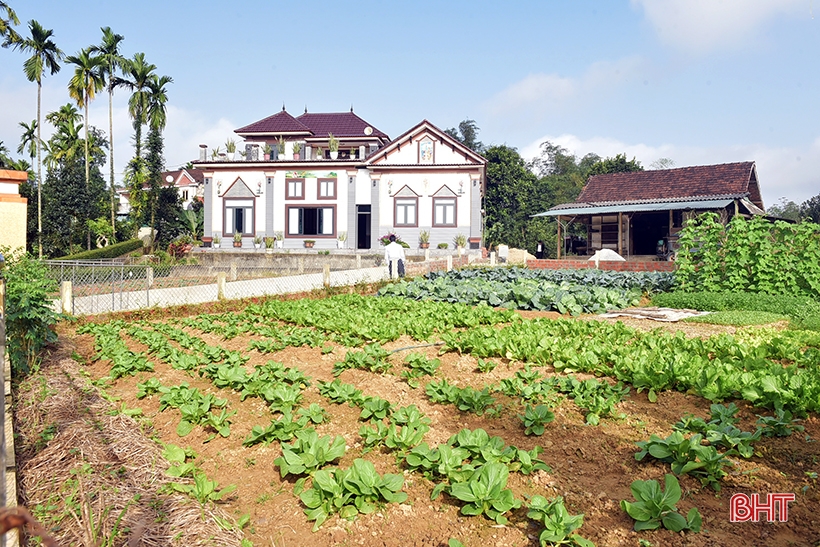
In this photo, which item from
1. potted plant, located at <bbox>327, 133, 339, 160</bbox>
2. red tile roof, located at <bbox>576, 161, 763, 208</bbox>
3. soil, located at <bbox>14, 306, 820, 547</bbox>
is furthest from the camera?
potted plant, located at <bbox>327, 133, 339, 160</bbox>

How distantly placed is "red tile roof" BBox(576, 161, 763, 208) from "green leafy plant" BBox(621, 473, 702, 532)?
29715 mm

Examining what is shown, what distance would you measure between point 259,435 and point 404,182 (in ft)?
101

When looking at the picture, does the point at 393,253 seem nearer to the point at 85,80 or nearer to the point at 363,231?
the point at 363,231

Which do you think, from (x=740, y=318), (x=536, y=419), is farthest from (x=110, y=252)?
(x=536, y=419)

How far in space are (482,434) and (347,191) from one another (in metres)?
32.1

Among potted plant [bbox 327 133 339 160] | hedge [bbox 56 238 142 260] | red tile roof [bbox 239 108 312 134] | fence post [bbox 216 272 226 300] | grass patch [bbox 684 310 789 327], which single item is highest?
red tile roof [bbox 239 108 312 134]

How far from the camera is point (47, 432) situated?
16.9 feet

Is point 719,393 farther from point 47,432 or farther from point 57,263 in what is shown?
point 57,263

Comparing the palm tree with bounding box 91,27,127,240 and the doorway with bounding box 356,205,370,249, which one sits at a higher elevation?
the palm tree with bounding box 91,27,127,240

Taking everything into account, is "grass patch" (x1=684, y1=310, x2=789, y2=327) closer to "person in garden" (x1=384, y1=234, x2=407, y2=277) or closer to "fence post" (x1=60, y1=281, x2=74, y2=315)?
"person in garden" (x1=384, y1=234, x2=407, y2=277)

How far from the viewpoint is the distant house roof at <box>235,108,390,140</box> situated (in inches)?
1489

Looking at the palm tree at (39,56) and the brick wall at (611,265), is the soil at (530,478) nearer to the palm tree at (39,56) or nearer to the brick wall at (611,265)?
the brick wall at (611,265)

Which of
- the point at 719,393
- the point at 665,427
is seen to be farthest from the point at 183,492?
the point at 719,393

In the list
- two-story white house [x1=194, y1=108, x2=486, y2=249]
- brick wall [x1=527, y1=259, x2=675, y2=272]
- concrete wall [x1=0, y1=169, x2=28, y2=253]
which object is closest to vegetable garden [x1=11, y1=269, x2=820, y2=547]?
concrete wall [x1=0, y1=169, x2=28, y2=253]
